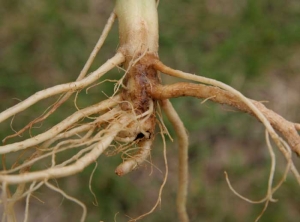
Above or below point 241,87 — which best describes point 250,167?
below

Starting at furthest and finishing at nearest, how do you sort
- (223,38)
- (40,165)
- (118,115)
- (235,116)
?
1. (223,38)
2. (235,116)
3. (40,165)
4. (118,115)

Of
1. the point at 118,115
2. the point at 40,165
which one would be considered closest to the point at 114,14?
the point at 118,115

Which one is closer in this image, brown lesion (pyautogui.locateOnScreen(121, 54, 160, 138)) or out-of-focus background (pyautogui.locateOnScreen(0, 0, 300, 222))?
brown lesion (pyautogui.locateOnScreen(121, 54, 160, 138))

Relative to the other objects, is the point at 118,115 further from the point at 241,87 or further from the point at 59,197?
the point at 241,87

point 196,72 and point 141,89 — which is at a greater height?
point 141,89

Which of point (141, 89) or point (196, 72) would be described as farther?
point (196, 72)

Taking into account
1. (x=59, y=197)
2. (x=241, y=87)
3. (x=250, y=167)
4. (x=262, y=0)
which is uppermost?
(x=262, y=0)

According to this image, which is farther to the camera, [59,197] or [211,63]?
[211,63]

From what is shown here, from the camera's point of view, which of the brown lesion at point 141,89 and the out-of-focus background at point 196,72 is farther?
the out-of-focus background at point 196,72
